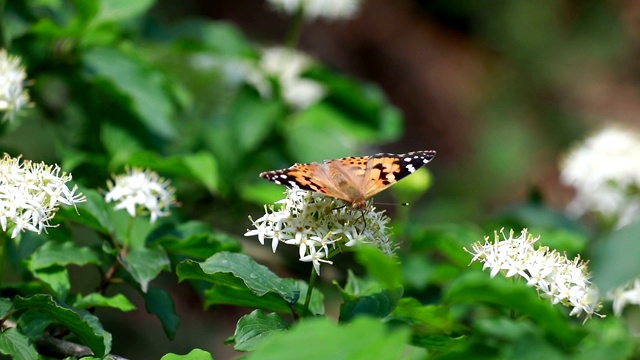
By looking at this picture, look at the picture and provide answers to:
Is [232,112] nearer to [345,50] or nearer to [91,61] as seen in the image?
[91,61]

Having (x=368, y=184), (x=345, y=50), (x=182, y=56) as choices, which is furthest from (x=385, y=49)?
(x=368, y=184)

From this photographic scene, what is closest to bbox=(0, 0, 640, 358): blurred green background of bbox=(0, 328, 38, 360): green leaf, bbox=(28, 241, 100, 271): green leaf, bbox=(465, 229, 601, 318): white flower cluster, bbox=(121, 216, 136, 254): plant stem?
bbox=(121, 216, 136, 254): plant stem

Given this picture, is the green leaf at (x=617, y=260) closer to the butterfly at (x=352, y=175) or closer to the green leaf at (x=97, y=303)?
the butterfly at (x=352, y=175)

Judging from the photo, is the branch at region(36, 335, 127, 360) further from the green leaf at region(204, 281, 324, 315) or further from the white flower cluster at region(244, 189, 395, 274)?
the white flower cluster at region(244, 189, 395, 274)

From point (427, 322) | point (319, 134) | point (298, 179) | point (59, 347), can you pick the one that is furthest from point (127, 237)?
point (319, 134)

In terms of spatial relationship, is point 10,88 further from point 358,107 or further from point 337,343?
point 358,107

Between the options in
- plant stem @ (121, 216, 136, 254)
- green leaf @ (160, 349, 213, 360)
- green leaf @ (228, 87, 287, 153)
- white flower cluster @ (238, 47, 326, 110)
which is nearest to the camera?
green leaf @ (160, 349, 213, 360)

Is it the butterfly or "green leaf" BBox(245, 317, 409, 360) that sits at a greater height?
the butterfly
